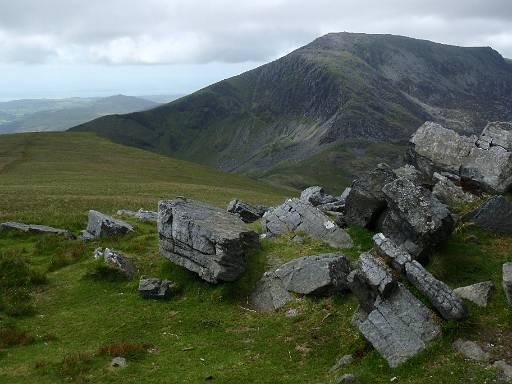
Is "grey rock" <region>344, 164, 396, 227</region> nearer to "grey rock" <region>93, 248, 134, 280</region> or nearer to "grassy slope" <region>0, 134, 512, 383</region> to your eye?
"grassy slope" <region>0, 134, 512, 383</region>

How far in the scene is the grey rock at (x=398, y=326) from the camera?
18.5 m

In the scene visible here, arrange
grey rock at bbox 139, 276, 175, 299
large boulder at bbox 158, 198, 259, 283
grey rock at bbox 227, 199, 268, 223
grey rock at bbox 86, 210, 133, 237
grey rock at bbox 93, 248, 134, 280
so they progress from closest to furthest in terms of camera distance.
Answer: large boulder at bbox 158, 198, 259, 283 < grey rock at bbox 139, 276, 175, 299 < grey rock at bbox 93, 248, 134, 280 < grey rock at bbox 86, 210, 133, 237 < grey rock at bbox 227, 199, 268, 223

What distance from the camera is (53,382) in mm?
18781

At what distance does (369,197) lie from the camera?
1203 inches

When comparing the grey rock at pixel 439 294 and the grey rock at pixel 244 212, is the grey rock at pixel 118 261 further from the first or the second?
the grey rock at pixel 439 294

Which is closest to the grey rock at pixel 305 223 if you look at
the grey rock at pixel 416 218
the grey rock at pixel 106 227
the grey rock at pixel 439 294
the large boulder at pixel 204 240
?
the grey rock at pixel 416 218

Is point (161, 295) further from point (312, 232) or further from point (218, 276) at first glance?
point (312, 232)

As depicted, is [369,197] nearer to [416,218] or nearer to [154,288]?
[416,218]

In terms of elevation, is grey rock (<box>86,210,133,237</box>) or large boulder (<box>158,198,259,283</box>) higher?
large boulder (<box>158,198,259,283</box>)

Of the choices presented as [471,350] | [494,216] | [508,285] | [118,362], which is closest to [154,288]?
[118,362]

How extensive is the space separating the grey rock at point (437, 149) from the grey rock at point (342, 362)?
21.4 metres

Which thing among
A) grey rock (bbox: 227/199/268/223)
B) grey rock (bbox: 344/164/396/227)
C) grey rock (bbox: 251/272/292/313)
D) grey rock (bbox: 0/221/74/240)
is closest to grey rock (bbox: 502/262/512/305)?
grey rock (bbox: 251/272/292/313)

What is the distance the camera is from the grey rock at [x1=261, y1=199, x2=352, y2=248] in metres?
30.8

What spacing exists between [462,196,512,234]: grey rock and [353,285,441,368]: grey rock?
414 inches
